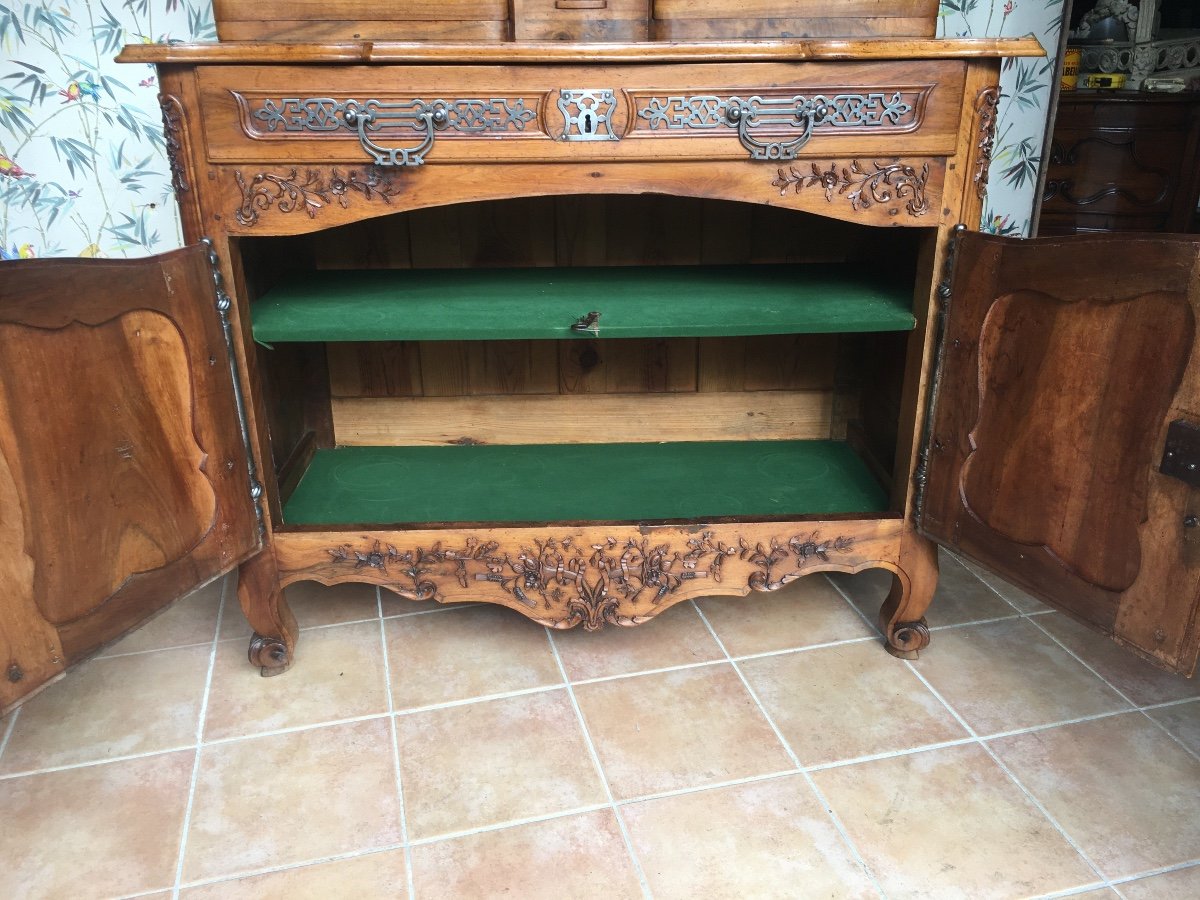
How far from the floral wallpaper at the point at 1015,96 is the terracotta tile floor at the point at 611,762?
108cm

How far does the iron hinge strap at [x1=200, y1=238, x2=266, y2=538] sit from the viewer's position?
134cm

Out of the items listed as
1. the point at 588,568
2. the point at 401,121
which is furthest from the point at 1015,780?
the point at 401,121

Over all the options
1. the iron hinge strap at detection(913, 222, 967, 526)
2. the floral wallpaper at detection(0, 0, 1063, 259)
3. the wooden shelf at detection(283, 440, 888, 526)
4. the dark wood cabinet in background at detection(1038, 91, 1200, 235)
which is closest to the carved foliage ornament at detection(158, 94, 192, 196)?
the wooden shelf at detection(283, 440, 888, 526)

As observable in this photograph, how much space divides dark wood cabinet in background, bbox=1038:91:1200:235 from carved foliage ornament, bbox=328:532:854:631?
1.98 m

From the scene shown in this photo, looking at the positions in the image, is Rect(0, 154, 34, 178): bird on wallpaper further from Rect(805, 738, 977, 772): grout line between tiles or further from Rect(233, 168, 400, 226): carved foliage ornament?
Rect(805, 738, 977, 772): grout line between tiles

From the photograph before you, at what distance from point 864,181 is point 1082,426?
49cm

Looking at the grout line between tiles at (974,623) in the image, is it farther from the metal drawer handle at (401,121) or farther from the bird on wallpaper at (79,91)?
the bird on wallpaper at (79,91)

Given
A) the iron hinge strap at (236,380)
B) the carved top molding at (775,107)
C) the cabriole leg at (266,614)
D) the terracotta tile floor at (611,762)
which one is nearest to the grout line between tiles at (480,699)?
the terracotta tile floor at (611,762)

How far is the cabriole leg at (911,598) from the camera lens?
5.14ft

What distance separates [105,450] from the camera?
1.17 m

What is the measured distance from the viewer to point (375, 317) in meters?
1.45

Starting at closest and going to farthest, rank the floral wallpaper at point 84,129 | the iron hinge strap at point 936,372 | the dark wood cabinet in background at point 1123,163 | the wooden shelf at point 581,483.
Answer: the iron hinge strap at point 936,372, the wooden shelf at point 581,483, the floral wallpaper at point 84,129, the dark wood cabinet in background at point 1123,163

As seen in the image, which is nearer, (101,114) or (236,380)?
(236,380)

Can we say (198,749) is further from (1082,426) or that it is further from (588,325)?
(1082,426)
